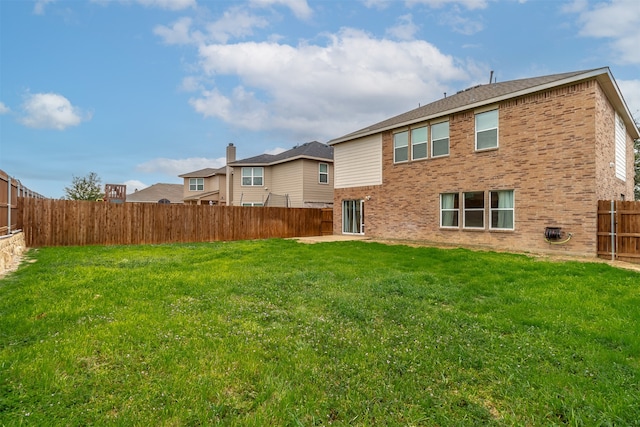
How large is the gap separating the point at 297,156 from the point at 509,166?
14.5 m

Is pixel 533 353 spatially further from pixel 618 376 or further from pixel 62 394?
pixel 62 394

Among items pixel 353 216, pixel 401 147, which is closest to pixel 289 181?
pixel 353 216

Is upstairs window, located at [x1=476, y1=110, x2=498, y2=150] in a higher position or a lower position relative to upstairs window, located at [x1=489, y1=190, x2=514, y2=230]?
higher

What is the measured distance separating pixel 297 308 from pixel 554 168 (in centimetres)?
1081

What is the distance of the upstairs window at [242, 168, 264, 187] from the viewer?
88.4 ft

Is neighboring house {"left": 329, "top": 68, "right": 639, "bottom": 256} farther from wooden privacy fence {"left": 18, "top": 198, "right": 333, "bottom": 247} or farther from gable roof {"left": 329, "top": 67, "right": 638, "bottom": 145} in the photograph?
wooden privacy fence {"left": 18, "top": 198, "right": 333, "bottom": 247}

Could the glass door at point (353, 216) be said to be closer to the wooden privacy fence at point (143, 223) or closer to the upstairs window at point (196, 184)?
the wooden privacy fence at point (143, 223)

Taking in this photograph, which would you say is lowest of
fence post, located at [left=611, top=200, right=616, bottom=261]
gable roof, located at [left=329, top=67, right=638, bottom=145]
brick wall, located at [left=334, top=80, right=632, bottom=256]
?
fence post, located at [left=611, top=200, right=616, bottom=261]

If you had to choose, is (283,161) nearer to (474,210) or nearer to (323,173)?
(323,173)

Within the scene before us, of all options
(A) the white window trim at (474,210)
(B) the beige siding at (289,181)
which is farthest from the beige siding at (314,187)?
(A) the white window trim at (474,210)

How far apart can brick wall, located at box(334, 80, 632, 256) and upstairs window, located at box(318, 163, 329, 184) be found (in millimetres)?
10606

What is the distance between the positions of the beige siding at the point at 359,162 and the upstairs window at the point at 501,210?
572 cm

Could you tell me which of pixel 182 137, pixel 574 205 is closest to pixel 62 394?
pixel 574 205

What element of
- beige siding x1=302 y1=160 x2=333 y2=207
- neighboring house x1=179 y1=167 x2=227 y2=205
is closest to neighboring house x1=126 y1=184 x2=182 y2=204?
neighboring house x1=179 y1=167 x2=227 y2=205
